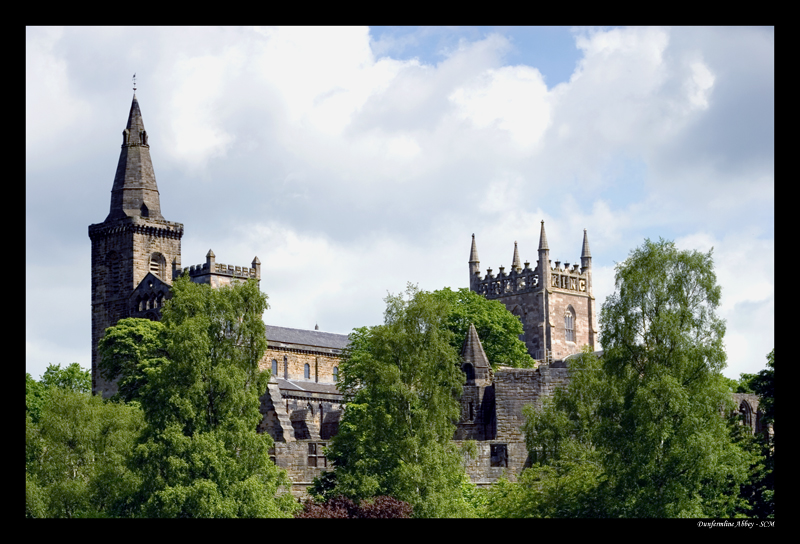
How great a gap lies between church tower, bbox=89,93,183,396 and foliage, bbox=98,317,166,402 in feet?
53.6

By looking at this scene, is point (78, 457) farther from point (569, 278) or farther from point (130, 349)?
point (569, 278)

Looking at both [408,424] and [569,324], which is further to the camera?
[569,324]

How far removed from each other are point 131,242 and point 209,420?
61523mm

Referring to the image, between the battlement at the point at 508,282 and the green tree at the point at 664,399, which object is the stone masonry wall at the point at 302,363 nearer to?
the battlement at the point at 508,282

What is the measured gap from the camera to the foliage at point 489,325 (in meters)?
94.6

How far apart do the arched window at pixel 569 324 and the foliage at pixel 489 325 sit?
20.2 meters

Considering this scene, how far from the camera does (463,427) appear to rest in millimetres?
61875

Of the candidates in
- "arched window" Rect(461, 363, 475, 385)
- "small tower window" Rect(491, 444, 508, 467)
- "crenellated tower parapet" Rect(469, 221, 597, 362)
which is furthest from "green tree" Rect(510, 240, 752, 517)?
"crenellated tower parapet" Rect(469, 221, 597, 362)

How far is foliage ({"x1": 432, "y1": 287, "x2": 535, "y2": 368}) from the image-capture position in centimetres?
9456

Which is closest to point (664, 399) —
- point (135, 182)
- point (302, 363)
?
point (302, 363)

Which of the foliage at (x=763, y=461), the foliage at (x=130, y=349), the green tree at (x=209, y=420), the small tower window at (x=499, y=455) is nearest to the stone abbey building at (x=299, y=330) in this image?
the small tower window at (x=499, y=455)

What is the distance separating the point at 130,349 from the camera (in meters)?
83.4
